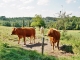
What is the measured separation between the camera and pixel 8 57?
956 centimetres

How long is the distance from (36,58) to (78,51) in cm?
425

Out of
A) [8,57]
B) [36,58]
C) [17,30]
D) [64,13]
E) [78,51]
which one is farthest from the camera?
[64,13]

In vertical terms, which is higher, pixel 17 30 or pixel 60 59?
pixel 17 30

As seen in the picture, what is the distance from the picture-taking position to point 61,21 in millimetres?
27531

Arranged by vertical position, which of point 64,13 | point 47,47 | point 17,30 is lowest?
point 47,47

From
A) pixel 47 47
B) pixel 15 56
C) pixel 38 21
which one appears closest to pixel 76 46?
pixel 47 47

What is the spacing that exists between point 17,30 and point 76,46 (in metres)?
5.55

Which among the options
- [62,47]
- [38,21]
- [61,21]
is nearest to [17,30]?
[62,47]

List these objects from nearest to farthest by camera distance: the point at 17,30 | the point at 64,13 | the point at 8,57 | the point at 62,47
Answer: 1. the point at 8,57
2. the point at 62,47
3. the point at 17,30
4. the point at 64,13

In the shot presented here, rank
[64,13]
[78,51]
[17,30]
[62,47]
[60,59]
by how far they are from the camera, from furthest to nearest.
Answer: [64,13] → [17,30] → [62,47] → [78,51] → [60,59]

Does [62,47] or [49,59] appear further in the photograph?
[62,47]

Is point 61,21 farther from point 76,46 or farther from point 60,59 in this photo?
point 60,59

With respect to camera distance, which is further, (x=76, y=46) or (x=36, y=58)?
(x=76, y=46)

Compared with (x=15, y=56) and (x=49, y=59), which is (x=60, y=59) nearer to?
A: (x=49, y=59)
